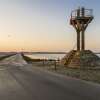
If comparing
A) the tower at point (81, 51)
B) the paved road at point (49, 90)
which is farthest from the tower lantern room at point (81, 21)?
the paved road at point (49, 90)

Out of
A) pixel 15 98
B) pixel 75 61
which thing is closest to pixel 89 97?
pixel 15 98

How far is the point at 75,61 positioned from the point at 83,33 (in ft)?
14.6

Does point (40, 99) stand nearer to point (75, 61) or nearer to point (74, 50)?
point (75, 61)

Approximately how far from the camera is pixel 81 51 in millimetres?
37469

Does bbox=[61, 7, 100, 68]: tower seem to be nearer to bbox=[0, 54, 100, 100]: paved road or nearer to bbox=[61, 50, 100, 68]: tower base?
bbox=[61, 50, 100, 68]: tower base

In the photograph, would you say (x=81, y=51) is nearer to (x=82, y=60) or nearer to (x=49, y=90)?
(x=82, y=60)

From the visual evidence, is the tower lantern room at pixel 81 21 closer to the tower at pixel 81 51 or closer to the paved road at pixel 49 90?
the tower at pixel 81 51

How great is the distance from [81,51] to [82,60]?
6.26 ft

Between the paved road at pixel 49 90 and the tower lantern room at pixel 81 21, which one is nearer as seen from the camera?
the paved road at pixel 49 90

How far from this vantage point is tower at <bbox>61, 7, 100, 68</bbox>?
36.2m

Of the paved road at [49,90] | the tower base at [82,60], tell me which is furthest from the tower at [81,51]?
the paved road at [49,90]

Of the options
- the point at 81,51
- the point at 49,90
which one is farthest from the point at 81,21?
the point at 49,90

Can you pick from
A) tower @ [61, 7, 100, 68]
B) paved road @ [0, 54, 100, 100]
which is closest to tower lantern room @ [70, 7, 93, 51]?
tower @ [61, 7, 100, 68]

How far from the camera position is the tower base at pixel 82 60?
3560 cm
